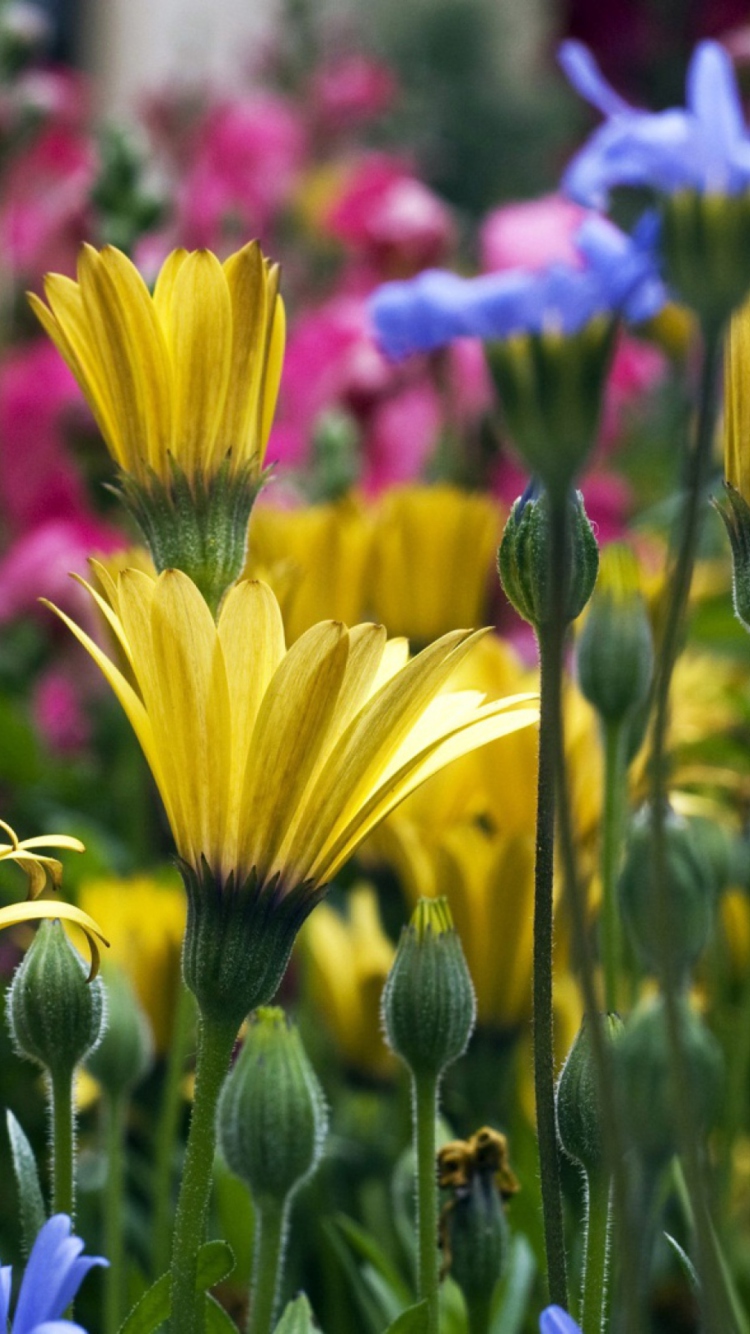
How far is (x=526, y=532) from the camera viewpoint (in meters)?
0.23

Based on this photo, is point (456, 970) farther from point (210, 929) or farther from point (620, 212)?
point (620, 212)

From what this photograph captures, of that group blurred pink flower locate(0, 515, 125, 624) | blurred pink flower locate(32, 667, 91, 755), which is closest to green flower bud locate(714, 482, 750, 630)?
blurred pink flower locate(0, 515, 125, 624)

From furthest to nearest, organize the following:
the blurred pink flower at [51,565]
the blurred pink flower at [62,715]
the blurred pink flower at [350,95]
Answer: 1. the blurred pink flower at [350,95]
2. the blurred pink flower at [62,715]
3. the blurred pink flower at [51,565]

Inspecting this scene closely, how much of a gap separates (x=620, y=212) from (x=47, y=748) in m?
0.36

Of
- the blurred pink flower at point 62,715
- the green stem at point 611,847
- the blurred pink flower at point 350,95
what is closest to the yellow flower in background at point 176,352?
the green stem at point 611,847

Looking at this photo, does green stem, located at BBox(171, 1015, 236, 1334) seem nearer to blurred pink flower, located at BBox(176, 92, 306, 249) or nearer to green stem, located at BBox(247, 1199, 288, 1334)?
green stem, located at BBox(247, 1199, 288, 1334)

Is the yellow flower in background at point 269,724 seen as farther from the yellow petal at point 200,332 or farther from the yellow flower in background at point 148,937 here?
the yellow flower in background at point 148,937

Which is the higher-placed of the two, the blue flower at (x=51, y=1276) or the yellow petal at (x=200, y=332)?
the yellow petal at (x=200, y=332)

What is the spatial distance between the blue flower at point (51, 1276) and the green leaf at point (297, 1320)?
6cm

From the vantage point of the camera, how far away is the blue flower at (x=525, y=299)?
17cm

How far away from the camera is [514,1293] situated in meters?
0.33

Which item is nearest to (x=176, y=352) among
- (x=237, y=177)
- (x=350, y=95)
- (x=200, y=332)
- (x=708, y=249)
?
(x=200, y=332)

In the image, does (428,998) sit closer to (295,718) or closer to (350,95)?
(295,718)

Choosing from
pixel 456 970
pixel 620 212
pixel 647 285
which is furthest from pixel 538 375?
pixel 620 212
